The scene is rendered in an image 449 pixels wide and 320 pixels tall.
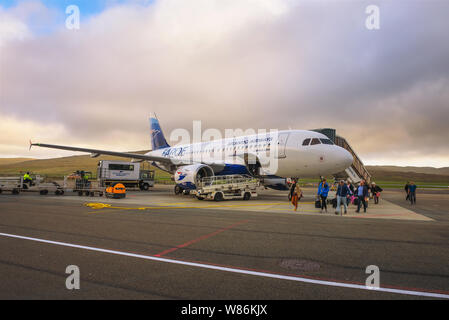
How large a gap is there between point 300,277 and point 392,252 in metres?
2.87

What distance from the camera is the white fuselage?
15.9 metres

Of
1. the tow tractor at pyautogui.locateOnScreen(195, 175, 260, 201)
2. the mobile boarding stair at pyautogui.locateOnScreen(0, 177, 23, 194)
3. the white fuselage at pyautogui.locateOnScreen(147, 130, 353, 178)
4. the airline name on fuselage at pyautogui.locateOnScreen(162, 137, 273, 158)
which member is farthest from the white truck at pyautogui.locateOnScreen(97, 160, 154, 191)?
the tow tractor at pyautogui.locateOnScreen(195, 175, 260, 201)

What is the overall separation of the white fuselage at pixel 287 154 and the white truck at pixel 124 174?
47.7 feet

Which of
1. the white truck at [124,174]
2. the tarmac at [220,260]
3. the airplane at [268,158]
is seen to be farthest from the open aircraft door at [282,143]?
the white truck at [124,174]

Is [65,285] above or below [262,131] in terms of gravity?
below

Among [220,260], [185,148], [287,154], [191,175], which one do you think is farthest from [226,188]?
[220,260]

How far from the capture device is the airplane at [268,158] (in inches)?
631

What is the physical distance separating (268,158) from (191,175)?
5.19 metres

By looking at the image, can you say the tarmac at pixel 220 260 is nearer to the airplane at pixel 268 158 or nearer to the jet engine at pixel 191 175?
the airplane at pixel 268 158

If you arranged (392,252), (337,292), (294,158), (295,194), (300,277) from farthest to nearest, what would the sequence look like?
1. (294,158)
2. (295,194)
3. (392,252)
4. (300,277)
5. (337,292)

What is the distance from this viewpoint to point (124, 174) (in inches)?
1256
